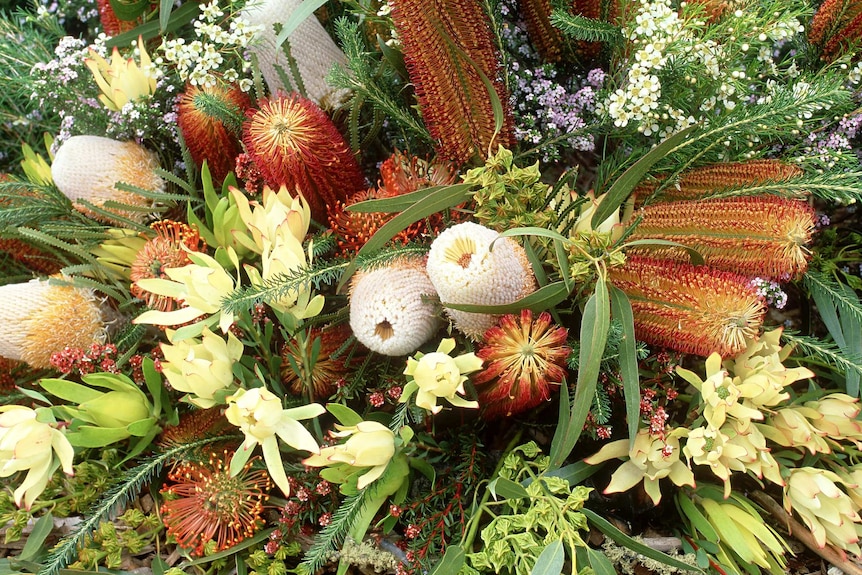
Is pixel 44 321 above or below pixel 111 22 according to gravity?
below

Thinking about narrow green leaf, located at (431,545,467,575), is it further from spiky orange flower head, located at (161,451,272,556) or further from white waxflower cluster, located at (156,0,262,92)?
white waxflower cluster, located at (156,0,262,92)

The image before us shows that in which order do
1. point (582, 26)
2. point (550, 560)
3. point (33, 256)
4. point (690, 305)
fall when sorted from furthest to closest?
point (33, 256), point (582, 26), point (690, 305), point (550, 560)

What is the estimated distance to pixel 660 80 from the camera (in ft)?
3.19

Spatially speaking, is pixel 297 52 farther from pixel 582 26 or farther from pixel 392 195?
pixel 582 26

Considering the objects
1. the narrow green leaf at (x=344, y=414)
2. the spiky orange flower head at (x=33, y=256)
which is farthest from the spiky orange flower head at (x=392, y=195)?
the spiky orange flower head at (x=33, y=256)

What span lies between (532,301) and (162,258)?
1.71 ft

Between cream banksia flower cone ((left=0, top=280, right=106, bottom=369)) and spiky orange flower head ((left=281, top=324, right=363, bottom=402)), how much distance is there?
30 cm

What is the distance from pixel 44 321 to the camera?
982 mm

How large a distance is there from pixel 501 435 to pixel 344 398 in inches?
9.7

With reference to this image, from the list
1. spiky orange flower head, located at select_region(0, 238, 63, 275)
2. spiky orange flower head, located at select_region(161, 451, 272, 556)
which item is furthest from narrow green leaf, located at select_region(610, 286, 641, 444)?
spiky orange flower head, located at select_region(0, 238, 63, 275)

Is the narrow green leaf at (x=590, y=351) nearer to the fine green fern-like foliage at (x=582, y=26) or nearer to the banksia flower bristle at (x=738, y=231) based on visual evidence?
the banksia flower bristle at (x=738, y=231)

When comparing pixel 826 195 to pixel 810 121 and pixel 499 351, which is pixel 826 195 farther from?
pixel 499 351

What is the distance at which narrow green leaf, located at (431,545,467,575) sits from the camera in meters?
0.76

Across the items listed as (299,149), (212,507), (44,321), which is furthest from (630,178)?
(44,321)
